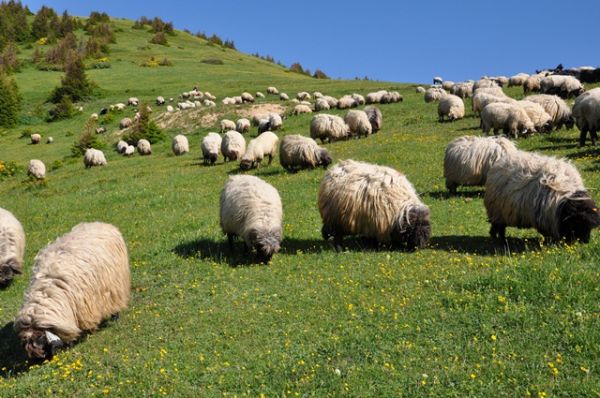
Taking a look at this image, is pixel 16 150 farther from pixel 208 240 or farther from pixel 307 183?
pixel 208 240

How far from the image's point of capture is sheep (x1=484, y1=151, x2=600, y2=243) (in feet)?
30.1

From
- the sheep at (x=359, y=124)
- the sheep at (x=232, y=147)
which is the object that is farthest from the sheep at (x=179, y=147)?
the sheep at (x=359, y=124)

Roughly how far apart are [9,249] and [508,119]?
1899 centimetres

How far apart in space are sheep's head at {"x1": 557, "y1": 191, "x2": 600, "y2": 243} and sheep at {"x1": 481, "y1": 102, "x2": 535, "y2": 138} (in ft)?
Answer: 43.3

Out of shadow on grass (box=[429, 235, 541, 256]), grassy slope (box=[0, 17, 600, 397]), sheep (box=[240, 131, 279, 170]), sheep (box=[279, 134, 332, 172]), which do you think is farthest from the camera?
sheep (box=[240, 131, 279, 170])

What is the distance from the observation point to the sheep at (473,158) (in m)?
14.6

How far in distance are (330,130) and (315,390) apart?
21993 millimetres

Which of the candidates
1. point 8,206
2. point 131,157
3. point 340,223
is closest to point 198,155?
point 131,157

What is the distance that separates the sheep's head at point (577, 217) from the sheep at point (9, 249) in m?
11.6

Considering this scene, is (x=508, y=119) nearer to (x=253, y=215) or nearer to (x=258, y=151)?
(x=258, y=151)

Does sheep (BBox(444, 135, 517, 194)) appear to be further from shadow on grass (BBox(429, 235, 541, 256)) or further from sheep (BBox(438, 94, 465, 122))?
sheep (BBox(438, 94, 465, 122))

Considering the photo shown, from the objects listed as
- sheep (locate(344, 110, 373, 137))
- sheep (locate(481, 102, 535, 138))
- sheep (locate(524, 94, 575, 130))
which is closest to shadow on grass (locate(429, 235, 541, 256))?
sheep (locate(481, 102, 535, 138))

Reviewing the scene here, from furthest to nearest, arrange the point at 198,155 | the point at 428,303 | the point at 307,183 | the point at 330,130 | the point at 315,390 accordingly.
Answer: the point at 198,155
the point at 330,130
the point at 307,183
the point at 428,303
the point at 315,390

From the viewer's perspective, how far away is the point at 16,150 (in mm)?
41875
